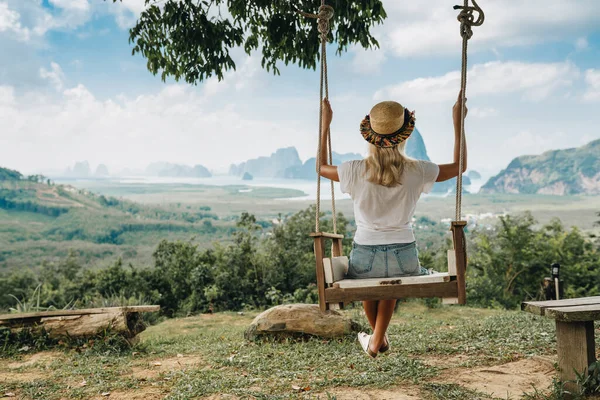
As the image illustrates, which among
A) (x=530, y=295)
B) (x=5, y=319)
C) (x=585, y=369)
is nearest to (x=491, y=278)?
(x=530, y=295)

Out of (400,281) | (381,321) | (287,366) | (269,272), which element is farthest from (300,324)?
(269,272)

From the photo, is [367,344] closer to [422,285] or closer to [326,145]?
[422,285]

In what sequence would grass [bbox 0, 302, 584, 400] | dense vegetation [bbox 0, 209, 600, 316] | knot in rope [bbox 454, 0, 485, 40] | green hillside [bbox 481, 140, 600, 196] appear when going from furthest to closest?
1. green hillside [bbox 481, 140, 600, 196]
2. dense vegetation [bbox 0, 209, 600, 316]
3. grass [bbox 0, 302, 584, 400]
4. knot in rope [bbox 454, 0, 485, 40]

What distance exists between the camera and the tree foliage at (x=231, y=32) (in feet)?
20.8

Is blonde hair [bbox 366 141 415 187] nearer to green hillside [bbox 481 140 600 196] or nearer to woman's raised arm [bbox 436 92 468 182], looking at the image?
woman's raised arm [bbox 436 92 468 182]

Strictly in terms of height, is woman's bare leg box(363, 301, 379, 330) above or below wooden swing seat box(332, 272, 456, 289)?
below

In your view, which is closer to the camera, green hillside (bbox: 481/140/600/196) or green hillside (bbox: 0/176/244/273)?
green hillside (bbox: 0/176/244/273)

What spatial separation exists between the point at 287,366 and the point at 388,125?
7.79 feet

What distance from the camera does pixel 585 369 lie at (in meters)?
3.39

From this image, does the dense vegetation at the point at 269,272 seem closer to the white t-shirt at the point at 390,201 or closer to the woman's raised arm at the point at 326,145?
the woman's raised arm at the point at 326,145

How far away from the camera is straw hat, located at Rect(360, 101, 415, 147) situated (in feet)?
10.8

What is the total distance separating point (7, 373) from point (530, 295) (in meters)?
A: 8.35

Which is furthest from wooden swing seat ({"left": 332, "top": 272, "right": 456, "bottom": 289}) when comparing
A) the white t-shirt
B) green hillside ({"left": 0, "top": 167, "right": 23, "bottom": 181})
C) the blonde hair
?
green hillside ({"left": 0, "top": 167, "right": 23, "bottom": 181})

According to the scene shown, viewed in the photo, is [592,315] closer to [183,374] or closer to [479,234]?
[183,374]
